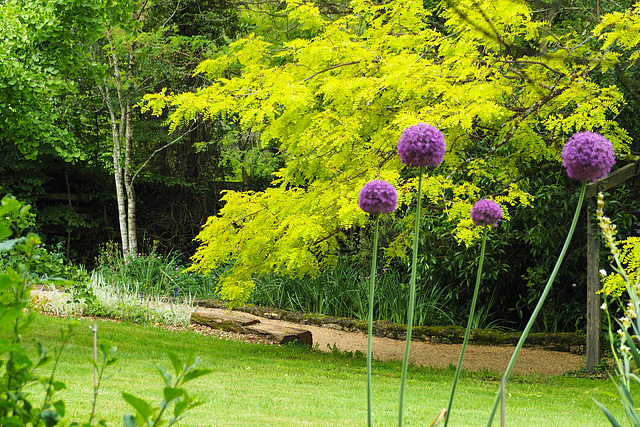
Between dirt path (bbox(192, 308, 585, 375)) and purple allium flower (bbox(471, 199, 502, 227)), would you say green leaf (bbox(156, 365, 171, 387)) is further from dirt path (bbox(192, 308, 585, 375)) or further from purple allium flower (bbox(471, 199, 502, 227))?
dirt path (bbox(192, 308, 585, 375))

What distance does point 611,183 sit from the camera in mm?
7000

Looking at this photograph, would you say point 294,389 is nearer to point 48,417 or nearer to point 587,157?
point 587,157

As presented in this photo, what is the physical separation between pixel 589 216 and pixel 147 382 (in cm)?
513

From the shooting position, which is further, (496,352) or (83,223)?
(83,223)

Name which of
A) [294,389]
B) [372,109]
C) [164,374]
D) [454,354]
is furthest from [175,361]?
[454,354]

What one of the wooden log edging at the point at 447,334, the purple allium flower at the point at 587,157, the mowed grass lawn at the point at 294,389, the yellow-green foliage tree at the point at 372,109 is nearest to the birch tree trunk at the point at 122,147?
the wooden log edging at the point at 447,334

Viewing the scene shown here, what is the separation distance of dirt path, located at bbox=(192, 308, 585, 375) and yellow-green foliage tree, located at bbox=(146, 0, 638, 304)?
2036 mm

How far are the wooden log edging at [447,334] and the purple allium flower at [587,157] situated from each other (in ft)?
25.4

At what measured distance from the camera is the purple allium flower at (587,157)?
1.88 metres

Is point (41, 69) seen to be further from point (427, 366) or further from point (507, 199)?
point (427, 366)

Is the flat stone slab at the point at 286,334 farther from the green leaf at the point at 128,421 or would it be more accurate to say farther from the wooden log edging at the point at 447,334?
the green leaf at the point at 128,421

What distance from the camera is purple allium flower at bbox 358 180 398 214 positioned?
6.48 feet

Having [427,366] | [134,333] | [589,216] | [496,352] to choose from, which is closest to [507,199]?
[589,216]

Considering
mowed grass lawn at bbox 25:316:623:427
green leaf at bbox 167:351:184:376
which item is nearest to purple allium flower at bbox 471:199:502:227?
green leaf at bbox 167:351:184:376
